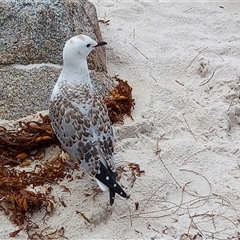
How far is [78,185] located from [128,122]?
0.46m

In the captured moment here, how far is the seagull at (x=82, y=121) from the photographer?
2.20 meters

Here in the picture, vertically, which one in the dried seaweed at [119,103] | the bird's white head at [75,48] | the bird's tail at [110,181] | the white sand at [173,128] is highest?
the bird's white head at [75,48]

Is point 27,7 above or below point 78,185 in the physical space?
above

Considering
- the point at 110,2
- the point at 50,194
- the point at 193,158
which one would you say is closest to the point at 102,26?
the point at 110,2

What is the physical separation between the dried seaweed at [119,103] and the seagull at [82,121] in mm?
345

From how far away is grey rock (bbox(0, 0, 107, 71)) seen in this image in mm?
2807

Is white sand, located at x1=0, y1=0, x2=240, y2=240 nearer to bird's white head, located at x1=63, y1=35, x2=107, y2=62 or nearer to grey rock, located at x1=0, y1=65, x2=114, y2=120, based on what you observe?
grey rock, located at x1=0, y1=65, x2=114, y2=120

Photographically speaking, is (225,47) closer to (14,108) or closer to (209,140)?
(209,140)

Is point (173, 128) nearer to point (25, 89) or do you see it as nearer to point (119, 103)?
point (119, 103)

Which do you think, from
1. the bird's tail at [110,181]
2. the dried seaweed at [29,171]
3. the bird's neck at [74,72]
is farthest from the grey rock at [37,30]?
the bird's tail at [110,181]

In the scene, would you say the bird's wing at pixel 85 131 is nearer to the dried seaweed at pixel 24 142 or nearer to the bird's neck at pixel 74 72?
the bird's neck at pixel 74 72

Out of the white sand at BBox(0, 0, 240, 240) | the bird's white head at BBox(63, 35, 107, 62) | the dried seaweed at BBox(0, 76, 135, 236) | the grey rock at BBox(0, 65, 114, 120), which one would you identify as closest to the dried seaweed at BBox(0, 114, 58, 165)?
the dried seaweed at BBox(0, 76, 135, 236)

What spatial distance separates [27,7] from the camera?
9.47ft

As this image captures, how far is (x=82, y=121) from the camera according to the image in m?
2.24
